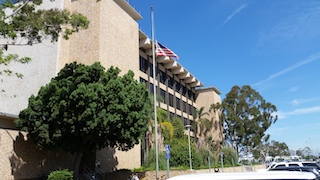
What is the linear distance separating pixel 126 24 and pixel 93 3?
14.4 ft

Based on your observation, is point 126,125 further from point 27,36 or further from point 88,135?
point 27,36

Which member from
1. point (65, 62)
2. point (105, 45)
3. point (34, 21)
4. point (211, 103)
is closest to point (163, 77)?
point (211, 103)

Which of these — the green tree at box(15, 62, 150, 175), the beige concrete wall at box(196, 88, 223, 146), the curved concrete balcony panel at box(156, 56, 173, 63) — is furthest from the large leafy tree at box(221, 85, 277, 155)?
the green tree at box(15, 62, 150, 175)

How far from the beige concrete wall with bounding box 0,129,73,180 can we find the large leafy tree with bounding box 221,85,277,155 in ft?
128

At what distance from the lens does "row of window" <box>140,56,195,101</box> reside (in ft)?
A: 133

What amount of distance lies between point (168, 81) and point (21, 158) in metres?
30.3

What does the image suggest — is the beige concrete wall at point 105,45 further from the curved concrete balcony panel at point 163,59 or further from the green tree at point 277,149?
the green tree at point 277,149

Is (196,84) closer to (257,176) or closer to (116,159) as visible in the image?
(116,159)

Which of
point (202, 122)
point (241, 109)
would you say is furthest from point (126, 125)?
point (241, 109)

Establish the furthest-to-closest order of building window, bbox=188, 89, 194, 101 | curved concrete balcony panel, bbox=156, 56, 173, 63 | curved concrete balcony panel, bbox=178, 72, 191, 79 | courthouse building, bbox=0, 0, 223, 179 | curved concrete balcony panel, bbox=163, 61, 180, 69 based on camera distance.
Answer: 1. building window, bbox=188, 89, 194, 101
2. curved concrete balcony panel, bbox=178, 72, 191, 79
3. curved concrete balcony panel, bbox=163, 61, 180, 69
4. curved concrete balcony panel, bbox=156, 56, 173, 63
5. courthouse building, bbox=0, 0, 223, 179

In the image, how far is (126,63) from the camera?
103 feet

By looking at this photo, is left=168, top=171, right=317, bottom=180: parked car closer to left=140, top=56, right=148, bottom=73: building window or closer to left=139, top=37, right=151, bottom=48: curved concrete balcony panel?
left=139, top=37, right=151, bottom=48: curved concrete balcony panel

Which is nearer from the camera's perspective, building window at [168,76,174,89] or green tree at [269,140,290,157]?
building window at [168,76,174,89]

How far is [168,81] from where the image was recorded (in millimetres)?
48562
